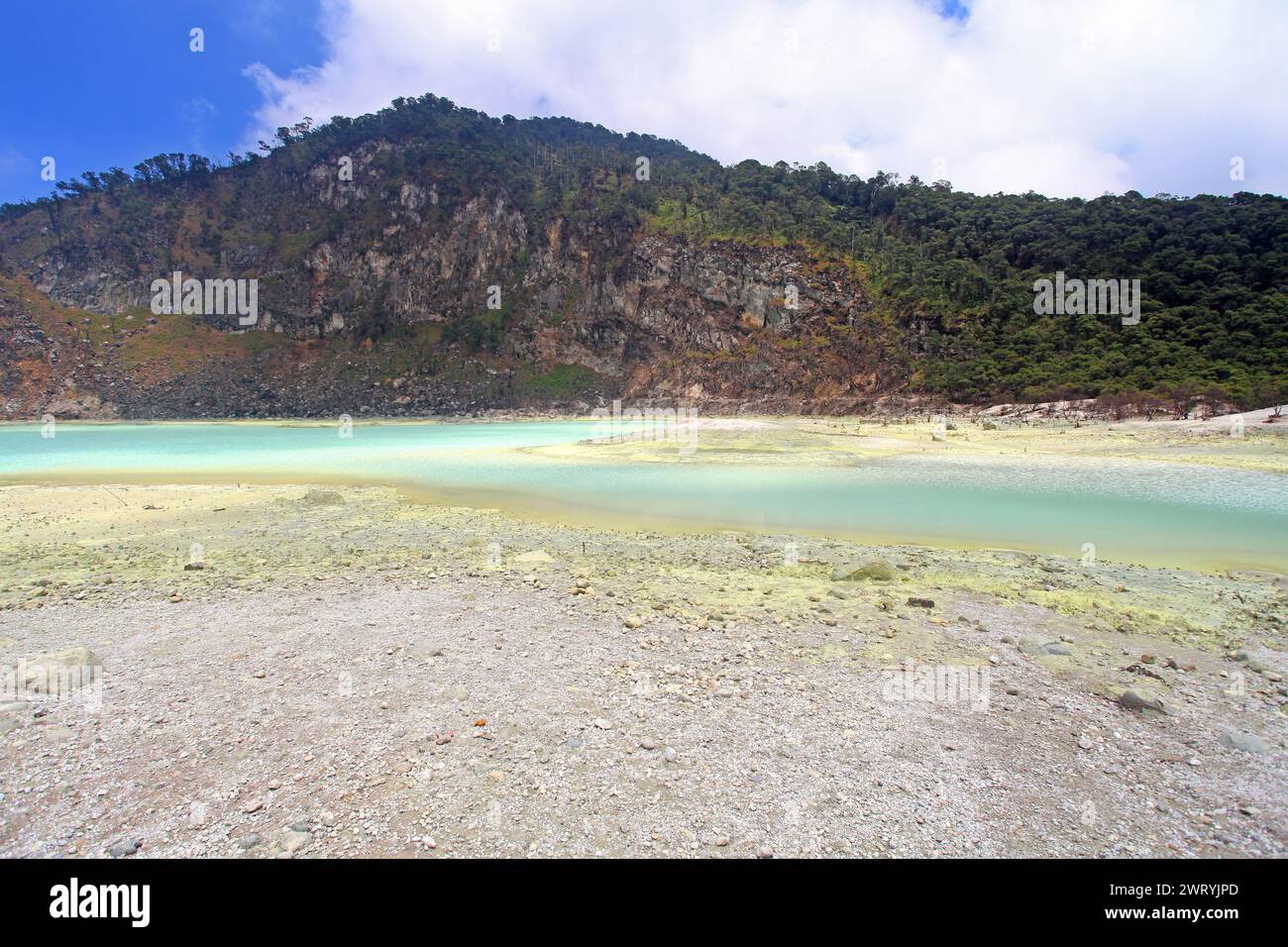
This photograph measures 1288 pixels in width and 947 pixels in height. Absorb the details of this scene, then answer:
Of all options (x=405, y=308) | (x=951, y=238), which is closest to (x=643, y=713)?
(x=951, y=238)

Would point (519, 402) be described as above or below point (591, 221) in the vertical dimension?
below

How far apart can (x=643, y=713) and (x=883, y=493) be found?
14.6 metres

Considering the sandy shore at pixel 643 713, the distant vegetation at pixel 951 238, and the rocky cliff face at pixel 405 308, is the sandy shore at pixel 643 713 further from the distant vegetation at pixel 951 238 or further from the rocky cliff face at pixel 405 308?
the rocky cliff face at pixel 405 308

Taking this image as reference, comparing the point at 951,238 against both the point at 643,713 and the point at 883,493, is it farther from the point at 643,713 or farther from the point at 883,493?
the point at 643,713

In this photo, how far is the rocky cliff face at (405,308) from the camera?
78688 mm

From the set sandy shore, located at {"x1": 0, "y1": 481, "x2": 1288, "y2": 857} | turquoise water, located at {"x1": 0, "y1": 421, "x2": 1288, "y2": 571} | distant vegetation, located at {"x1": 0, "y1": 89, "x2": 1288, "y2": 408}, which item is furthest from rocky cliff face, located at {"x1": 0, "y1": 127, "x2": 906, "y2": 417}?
sandy shore, located at {"x1": 0, "y1": 481, "x2": 1288, "y2": 857}

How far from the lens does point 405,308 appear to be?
100 metres

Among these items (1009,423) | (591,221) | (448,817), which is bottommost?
(448,817)

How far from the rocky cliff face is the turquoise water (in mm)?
48947

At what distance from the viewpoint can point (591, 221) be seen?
95.8m
